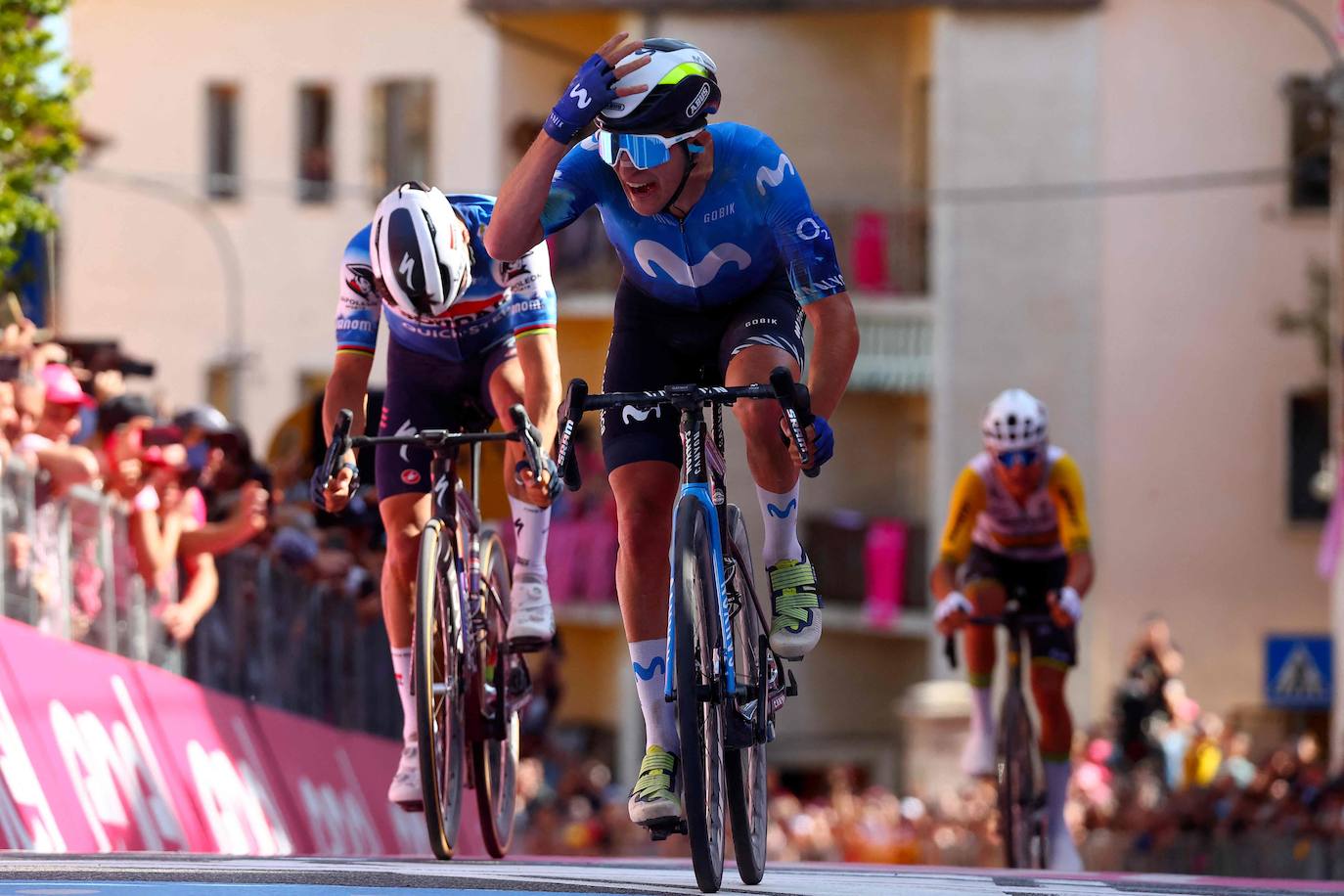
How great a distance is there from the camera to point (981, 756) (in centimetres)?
1337

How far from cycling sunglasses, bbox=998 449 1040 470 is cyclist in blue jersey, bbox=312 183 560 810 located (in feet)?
11.0

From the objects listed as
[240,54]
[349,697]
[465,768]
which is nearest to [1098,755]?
[349,697]

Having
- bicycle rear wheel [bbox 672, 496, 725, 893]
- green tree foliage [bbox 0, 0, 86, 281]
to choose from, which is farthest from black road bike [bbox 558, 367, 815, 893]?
green tree foliage [bbox 0, 0, 86, 281]

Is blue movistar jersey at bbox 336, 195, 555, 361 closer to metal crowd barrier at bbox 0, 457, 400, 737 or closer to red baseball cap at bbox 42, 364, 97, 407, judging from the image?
metal crowd barrier at bbox 0, 457, 400, 737

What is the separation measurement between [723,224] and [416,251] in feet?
4.93

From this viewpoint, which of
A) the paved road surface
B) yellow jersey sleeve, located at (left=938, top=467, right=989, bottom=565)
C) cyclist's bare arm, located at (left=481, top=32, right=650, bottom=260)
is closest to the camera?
the paved road surface

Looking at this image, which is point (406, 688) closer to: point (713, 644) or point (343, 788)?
point (713, 644)

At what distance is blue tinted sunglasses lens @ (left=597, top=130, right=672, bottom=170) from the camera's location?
8.04 metres

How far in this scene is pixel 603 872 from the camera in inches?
356

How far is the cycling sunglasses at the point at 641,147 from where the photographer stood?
804 cm

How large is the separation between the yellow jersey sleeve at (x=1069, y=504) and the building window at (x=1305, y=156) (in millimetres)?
21938

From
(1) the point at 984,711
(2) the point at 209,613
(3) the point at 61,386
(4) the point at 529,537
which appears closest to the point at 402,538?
(4) the point at 529,537

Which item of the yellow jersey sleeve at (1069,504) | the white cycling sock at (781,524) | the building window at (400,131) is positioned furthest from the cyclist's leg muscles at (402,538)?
the building window at (400,131)

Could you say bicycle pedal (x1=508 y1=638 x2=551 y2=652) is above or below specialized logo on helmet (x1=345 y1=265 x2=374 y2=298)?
below
